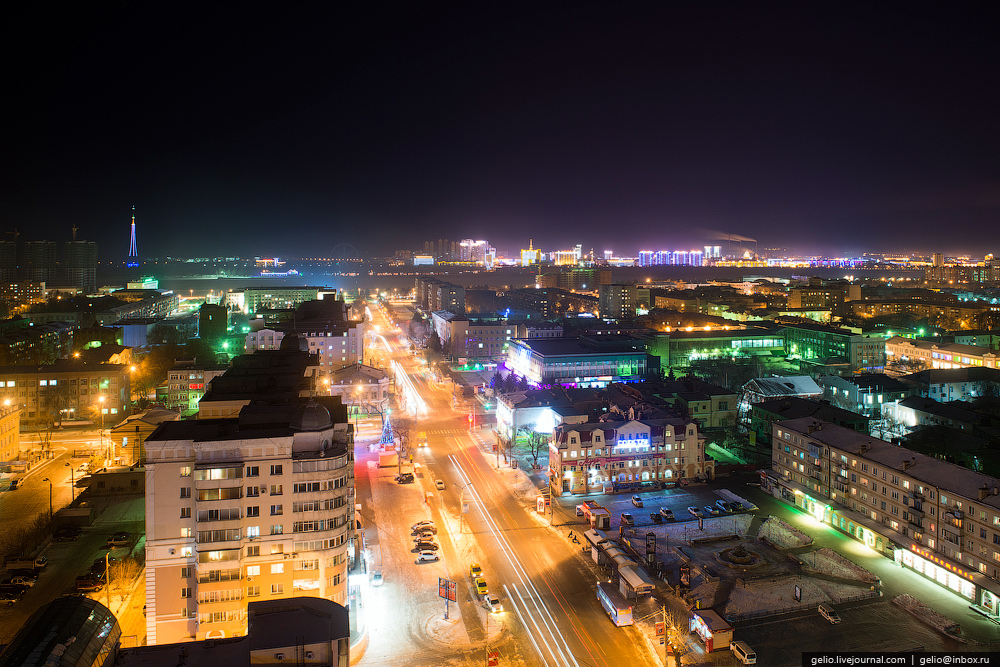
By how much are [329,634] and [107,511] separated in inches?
499

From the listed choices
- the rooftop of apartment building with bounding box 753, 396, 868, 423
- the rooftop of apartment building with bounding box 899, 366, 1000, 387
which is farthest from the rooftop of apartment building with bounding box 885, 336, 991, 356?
the rooftop of apartment building with bounding box 753, 396, 868, 423

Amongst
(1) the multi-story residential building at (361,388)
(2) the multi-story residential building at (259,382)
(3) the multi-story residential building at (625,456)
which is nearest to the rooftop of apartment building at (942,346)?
(3) the multi-story residential building at (625,456)

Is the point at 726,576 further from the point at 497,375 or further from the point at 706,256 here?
the point at 706,256

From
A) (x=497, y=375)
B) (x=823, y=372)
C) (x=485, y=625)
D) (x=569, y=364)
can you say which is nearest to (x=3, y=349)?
(x=497, y=375)

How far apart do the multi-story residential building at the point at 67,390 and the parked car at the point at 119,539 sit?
11979mm

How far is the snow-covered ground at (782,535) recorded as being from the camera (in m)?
14.8

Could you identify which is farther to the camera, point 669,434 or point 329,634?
point 669,434

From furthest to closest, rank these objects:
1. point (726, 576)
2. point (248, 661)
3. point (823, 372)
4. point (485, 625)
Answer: point (823, 372)
point (726, 576)
point (485, 625)
point (248, 661)

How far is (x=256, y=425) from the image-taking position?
11.6 metres

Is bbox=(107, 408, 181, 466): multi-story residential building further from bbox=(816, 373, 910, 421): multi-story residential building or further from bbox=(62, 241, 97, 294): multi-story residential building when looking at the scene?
bbox=(62, 241, 97, 294): multi-story residential building

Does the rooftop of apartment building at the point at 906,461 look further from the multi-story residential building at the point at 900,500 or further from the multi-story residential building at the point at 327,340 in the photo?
the multi-story residential building at the point at 327,340

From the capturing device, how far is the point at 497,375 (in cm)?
3081

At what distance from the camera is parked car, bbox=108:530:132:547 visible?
14.8 metres

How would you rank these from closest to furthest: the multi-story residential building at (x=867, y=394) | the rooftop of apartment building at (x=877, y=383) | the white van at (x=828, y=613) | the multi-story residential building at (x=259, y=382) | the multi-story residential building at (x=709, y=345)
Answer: the white van at (x=828, y=613), the multi-story residential building at (x=259, y=382), the multi-story residential building at (x=867, y=394), the rooftop of apartment building at (x=877, y=383), the multi-story residential building at (x=709, y=345)
